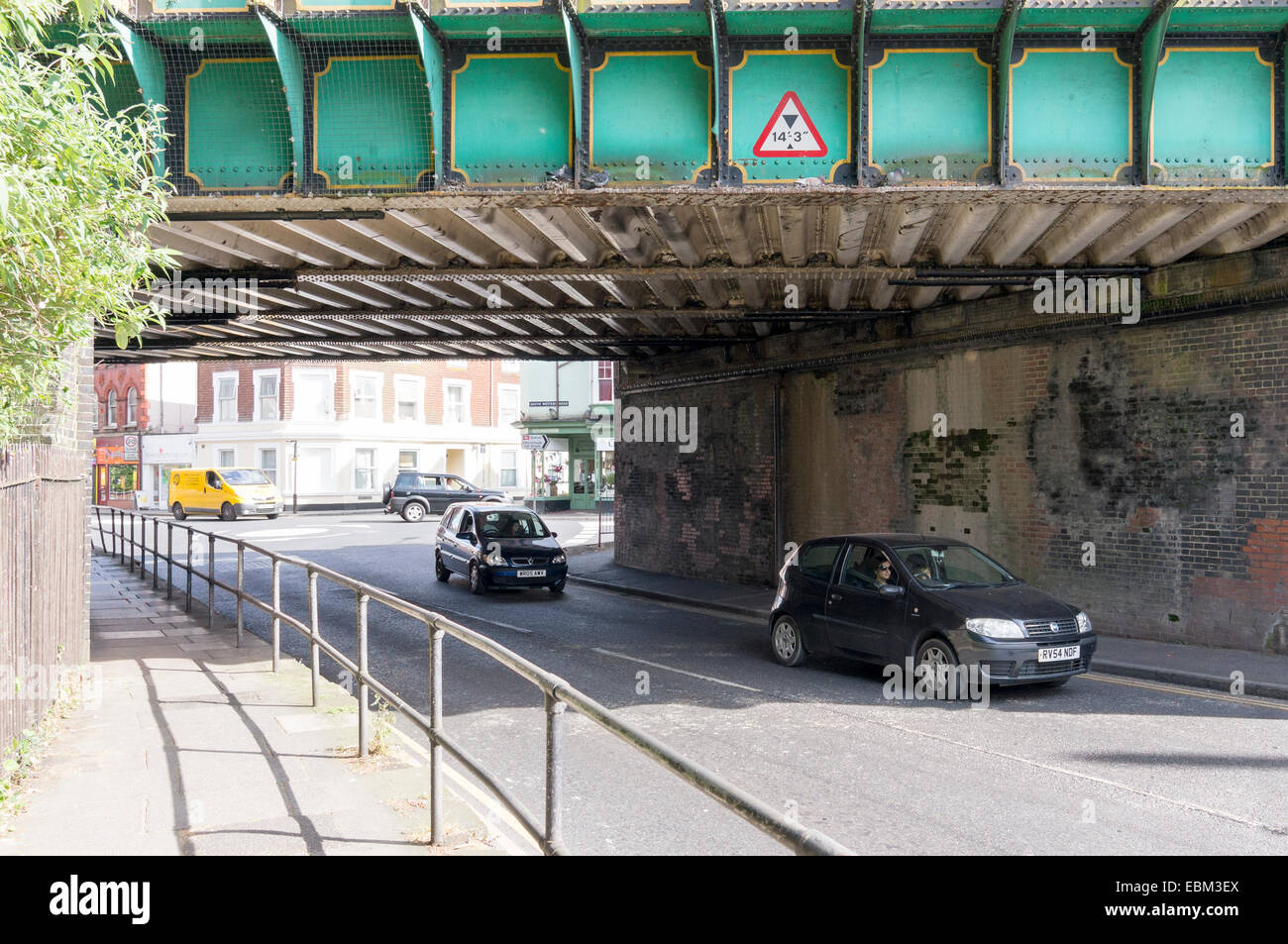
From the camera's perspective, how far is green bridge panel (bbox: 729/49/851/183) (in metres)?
8.81

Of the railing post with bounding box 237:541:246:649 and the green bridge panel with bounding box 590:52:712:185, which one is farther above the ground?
the green bridge panel with bounding box 590:52:712:185

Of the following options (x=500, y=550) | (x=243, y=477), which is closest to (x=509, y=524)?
(x=500, y=550)

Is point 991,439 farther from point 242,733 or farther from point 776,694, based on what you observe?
point 242,733

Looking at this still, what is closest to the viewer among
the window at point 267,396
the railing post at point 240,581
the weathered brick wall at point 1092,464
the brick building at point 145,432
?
the railing post at point 240,581

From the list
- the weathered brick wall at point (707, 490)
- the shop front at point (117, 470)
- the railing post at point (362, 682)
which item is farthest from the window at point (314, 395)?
the railing post at point (362, 682)

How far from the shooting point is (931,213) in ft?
31.9

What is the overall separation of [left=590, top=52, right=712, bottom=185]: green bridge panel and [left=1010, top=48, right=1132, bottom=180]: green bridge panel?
2992mm

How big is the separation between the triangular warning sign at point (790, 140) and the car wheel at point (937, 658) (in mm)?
4843

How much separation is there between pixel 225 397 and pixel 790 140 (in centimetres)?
4249

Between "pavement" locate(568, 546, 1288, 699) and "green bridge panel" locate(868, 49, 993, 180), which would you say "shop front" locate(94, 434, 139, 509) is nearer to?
"pavement" locate(568, 546, 1288, 699)

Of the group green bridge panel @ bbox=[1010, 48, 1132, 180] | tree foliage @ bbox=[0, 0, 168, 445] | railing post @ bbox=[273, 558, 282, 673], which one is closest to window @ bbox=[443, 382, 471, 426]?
railing post @ bbox=[273, 558, 282, 673]

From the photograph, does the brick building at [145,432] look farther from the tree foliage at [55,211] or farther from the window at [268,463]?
the tree foliage at [55,211]
